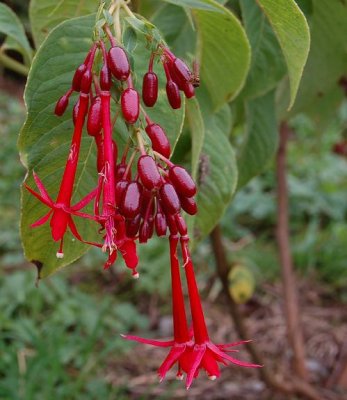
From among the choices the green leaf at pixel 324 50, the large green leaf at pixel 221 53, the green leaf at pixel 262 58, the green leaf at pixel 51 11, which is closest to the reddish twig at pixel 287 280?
the green leaf at pixel 324 50

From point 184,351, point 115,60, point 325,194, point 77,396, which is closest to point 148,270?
point 77,396

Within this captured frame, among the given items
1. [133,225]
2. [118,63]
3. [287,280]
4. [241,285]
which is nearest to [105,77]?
[118,63]

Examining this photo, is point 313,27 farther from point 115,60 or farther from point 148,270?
point 148,270

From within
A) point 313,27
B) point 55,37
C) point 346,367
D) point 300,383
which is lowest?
point 346,367

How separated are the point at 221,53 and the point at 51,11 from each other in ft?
0.66

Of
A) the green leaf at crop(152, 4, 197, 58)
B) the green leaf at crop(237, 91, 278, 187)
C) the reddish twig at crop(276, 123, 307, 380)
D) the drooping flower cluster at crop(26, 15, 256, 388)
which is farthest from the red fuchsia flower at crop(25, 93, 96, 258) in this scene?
the reddish twig at crop(276, 123, 307, 380)

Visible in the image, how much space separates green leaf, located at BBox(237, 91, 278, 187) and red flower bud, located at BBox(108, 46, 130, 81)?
55 centimetres

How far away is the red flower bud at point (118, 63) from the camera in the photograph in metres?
0.58

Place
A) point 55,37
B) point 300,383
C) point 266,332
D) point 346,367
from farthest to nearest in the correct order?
point 266,332
point 346,367
point 300,383
point 55,37

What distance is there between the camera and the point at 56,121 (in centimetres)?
71

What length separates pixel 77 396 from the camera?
1883 mm

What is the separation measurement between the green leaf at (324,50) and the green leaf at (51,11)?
0.36 m

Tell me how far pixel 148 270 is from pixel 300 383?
1009mm

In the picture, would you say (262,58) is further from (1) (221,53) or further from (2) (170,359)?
(2) (170,359)
